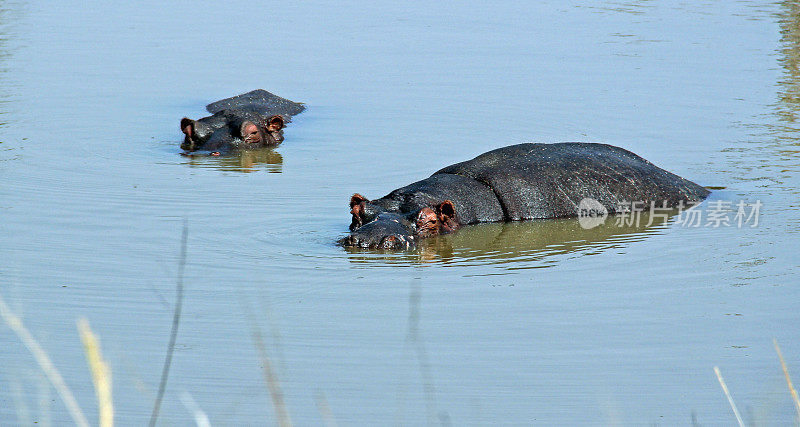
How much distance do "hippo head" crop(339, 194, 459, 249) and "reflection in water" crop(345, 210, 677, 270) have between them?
0.22 ft

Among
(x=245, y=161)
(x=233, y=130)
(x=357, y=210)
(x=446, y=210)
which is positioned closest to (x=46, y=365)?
(x=357, y=210)

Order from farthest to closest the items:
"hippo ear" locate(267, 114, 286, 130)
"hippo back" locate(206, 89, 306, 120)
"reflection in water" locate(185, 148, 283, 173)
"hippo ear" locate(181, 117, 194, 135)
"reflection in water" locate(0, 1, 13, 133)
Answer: "hippo back" locate(206, 89, 306, 120) < "reflection in water" locate(0, 1, 13, 133) < "hippo ear" locate(267, 114, 286, 130) < "hippo ear" locate(181, 117, 194, 135) < "reflection in water" locate(185, 148, 283, 173)

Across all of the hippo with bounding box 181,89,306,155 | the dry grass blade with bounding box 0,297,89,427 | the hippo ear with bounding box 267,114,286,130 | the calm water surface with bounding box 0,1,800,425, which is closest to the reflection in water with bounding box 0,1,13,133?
the calm water surface with bounding box 0,1,800,425

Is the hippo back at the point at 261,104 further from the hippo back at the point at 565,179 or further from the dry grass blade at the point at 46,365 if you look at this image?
the dry grass blade at the point at 46,365

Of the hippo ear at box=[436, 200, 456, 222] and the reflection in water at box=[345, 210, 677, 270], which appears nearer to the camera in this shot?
the reflection in water at box=[345, 210, 677, 270]

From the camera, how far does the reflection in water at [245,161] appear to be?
10852 mm

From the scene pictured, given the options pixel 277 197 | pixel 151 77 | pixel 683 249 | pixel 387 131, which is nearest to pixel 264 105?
pixel 387 131

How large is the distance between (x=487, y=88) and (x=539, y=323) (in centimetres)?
892

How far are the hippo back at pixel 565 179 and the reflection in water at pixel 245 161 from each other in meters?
2.47

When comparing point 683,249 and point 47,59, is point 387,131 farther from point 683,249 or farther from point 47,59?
point 47,59

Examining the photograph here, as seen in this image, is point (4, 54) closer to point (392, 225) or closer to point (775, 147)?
point (392, 225)

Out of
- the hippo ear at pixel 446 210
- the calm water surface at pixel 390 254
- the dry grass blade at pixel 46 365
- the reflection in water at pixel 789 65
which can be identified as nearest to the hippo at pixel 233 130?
the calm water surface at pixel 390 254

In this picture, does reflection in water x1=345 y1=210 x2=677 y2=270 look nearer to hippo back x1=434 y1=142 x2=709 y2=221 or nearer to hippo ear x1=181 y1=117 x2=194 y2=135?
hippo back x1=434 y1=142 x2=709 y2=221

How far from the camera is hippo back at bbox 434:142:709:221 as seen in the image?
345 inches
